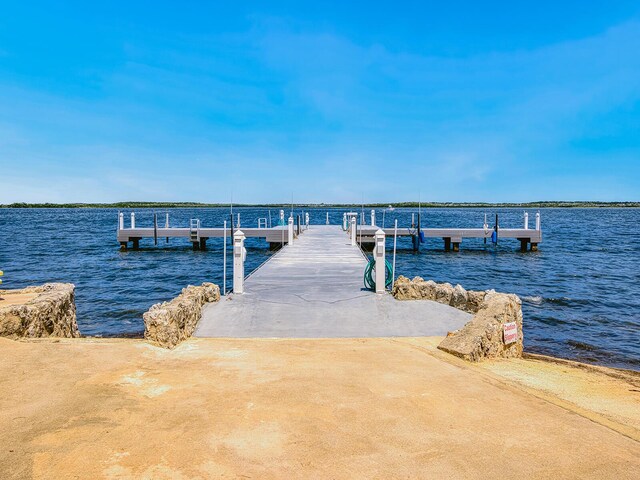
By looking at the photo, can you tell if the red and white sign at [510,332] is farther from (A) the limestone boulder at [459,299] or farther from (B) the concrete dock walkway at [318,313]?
(A) the limestone boulder at [459,299]

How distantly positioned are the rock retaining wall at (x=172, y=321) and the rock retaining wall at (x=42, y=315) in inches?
74.2

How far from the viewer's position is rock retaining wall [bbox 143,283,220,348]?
654 cm

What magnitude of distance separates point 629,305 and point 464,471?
52.2ft

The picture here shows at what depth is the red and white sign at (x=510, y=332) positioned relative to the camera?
726cm

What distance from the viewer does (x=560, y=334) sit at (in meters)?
12.0

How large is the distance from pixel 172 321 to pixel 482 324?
193 inches

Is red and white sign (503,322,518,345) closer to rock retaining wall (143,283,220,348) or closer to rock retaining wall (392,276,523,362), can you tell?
rock retaining wall (392,276,523,362)

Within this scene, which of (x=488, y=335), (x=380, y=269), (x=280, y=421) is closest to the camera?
(x=280, y=421)

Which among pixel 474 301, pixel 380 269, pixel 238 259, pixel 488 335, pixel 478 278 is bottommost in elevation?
pixel 478 278

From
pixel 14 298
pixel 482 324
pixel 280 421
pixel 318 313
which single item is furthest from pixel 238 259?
pixel 280 421

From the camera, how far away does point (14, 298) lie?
27.5 ft

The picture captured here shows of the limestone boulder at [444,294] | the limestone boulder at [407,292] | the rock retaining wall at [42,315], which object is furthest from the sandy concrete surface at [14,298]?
the limestone boulder at [444,294]

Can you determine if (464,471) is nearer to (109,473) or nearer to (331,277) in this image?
(109,473)

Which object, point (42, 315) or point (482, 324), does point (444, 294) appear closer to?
point (482, 324)
